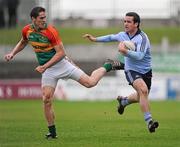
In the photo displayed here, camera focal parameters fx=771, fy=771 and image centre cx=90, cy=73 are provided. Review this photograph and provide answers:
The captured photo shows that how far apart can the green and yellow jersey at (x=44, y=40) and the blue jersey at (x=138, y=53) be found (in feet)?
Result: 5.22

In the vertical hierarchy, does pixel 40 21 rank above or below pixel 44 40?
above

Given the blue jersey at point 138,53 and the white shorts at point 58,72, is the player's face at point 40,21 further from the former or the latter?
the blue jersey at point 138,53

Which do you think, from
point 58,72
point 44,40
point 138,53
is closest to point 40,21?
point 44,40

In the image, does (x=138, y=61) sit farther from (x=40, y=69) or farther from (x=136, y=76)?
(x=40, y=69)

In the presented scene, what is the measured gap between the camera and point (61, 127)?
20.7 m

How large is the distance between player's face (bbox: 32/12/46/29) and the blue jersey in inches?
75.4

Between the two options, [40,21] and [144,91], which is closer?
[40,21]

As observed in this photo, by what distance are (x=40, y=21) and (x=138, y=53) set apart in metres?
2.22

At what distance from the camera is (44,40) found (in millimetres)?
16141

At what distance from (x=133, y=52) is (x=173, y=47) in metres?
37.4

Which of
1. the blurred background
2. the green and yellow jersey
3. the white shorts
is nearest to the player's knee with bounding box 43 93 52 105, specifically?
the white shorts

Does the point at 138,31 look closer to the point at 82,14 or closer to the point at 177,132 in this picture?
the point at 177,132

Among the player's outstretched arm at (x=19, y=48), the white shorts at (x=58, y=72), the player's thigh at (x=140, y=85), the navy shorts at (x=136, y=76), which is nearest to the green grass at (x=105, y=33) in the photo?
the navy shorts at (x=136, y=76)

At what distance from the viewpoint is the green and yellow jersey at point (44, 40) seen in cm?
1608
